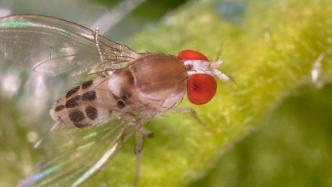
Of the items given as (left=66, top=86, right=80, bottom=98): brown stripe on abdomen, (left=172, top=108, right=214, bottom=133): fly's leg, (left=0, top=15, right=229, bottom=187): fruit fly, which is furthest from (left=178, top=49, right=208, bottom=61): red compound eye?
(left=66, top=86, right=80, bottom=98): brown stripe on abdomen

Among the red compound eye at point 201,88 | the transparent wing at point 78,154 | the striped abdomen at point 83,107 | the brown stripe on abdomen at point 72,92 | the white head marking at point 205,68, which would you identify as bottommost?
the transparent wing at point 78,154

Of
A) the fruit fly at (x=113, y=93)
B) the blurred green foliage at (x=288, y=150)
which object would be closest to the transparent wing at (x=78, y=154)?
the fruit fly at (x=113, y=93)

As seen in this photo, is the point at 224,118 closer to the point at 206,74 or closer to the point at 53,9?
the point at 206,74

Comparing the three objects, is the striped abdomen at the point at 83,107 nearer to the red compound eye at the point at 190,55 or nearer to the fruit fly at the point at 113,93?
the fruit fly at the point at 113,93

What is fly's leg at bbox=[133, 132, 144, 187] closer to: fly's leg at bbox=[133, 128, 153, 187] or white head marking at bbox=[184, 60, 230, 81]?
fly's leg at bbox=[133, 128, 153, 187]

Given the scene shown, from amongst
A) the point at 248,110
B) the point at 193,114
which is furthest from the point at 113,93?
the point at 248,110

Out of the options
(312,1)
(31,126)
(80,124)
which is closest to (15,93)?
(31,126)
